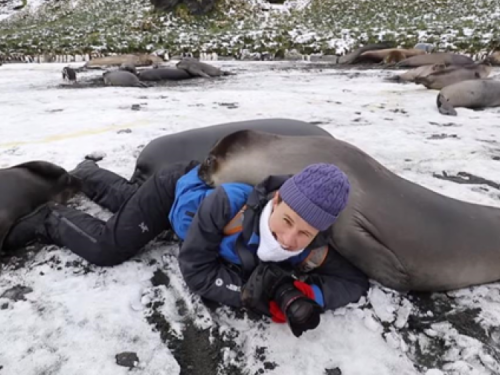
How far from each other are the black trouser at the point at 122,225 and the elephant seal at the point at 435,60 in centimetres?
952

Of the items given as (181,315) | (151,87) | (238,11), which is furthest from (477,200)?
(238,11)

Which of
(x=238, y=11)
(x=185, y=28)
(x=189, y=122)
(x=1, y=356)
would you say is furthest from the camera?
(x=238, y=11)

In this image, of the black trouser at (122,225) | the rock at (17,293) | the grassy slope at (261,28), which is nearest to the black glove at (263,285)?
the black trouser at (122,225)

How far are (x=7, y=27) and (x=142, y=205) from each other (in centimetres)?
2534

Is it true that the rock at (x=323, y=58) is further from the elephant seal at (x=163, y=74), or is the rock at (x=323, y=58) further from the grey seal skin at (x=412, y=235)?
the grey seal skin at (x=412, y=235)

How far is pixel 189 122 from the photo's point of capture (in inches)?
204

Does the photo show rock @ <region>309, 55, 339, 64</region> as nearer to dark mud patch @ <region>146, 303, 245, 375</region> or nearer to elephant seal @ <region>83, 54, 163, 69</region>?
elephant seal @ <region>83, 54, 163, 69</region>

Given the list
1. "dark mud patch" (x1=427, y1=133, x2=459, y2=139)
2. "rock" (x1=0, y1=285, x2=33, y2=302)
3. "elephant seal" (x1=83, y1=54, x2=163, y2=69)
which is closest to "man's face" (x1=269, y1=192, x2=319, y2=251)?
"rock" (x1=0, y1=285, x2=33, y2=302)

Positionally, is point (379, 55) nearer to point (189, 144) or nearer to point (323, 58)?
point (323, 58)

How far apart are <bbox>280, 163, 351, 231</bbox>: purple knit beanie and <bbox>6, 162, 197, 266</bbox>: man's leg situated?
1.02 metres

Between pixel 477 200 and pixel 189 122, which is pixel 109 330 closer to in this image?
pixel 477 200

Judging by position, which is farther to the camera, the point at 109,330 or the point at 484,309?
the point at 484,309

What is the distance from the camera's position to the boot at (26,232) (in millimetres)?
2584

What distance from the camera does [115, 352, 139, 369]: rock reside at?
1.80 m
